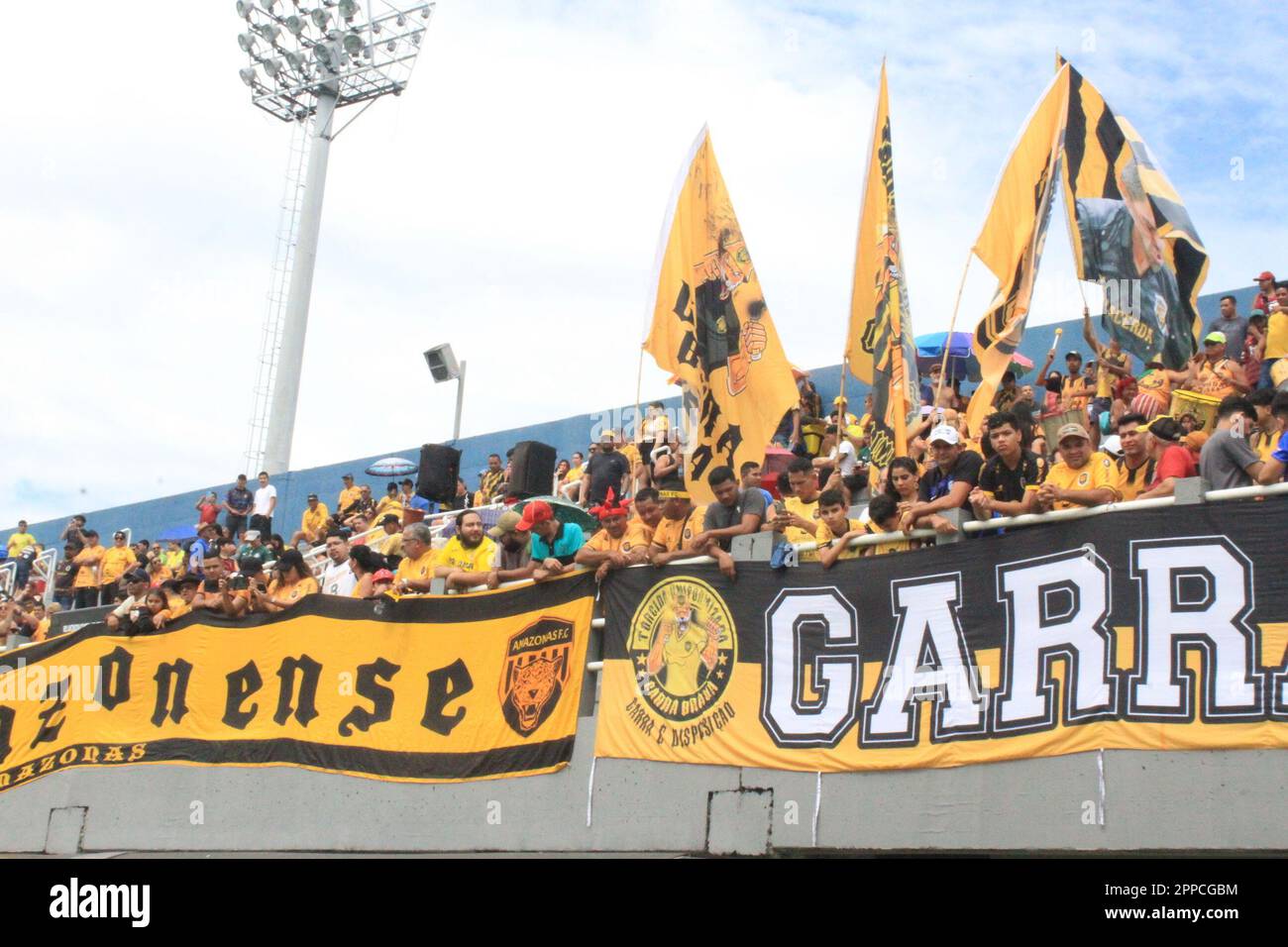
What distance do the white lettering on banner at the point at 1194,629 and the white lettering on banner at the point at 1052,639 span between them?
0.19 meters

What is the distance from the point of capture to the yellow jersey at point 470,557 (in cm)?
1207

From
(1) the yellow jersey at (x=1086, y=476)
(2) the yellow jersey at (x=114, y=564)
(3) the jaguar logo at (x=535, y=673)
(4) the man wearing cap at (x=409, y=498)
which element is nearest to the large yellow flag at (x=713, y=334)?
(3) the jaguar logo at (x=535, y=673)

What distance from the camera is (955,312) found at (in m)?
10.4

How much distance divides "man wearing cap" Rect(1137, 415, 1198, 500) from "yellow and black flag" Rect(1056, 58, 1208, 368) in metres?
2.28

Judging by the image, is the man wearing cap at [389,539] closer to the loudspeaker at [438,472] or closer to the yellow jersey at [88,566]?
the loudspeaker at [438,472]

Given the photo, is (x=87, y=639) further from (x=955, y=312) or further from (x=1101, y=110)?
(x=1101, y=110)

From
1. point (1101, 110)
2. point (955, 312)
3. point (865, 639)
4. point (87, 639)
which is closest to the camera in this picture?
point (865, 639)

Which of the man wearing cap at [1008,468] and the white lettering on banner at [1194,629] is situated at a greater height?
the man wearing cap at [1008,468]

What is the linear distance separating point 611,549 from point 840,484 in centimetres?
169

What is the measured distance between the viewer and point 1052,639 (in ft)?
26.1

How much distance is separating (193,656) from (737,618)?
610 cm

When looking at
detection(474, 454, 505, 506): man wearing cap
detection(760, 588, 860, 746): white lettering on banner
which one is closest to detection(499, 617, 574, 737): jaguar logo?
detection(760, 588, 860, 746): white lettering on banner

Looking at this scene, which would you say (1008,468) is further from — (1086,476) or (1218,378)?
(1218,378)
